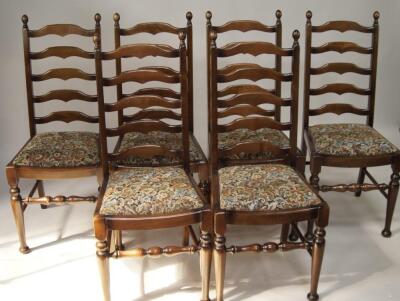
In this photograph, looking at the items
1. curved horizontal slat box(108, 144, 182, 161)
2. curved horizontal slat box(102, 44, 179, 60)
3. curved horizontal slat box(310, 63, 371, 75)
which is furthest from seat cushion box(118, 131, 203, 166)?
curved horizontal slat box(310, 63, 371, 75)

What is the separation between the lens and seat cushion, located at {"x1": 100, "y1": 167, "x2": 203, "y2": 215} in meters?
2.08

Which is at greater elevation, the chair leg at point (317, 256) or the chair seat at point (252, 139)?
the chair seat at point (252, 139)

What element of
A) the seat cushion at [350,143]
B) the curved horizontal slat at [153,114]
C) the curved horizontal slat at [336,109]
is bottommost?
the seat cushion at [350,143]

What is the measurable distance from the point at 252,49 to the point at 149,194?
2.50ft

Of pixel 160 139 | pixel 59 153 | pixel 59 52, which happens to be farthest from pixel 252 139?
pixel 59 52

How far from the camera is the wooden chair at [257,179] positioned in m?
2.11

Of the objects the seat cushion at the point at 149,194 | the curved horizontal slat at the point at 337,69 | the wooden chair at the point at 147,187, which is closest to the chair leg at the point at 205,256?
the wooden chair at the point at 147,187

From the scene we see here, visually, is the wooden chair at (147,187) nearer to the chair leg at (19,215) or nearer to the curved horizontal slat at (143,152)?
the curved horizontal slat at (143,152)

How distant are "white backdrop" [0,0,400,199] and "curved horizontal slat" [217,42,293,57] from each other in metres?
1.25

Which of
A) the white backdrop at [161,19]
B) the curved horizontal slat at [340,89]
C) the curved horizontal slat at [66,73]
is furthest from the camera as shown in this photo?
the white backdrop at [161,19]

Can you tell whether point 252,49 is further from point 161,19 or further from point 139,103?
point 161,19

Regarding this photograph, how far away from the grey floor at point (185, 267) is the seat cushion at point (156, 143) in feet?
1.48

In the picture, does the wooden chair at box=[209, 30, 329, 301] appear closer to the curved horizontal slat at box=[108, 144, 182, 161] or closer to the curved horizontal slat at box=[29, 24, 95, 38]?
the curved horizontal slat at box=[108, 144, 182, 161]

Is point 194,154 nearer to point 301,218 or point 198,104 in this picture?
point 301,218
